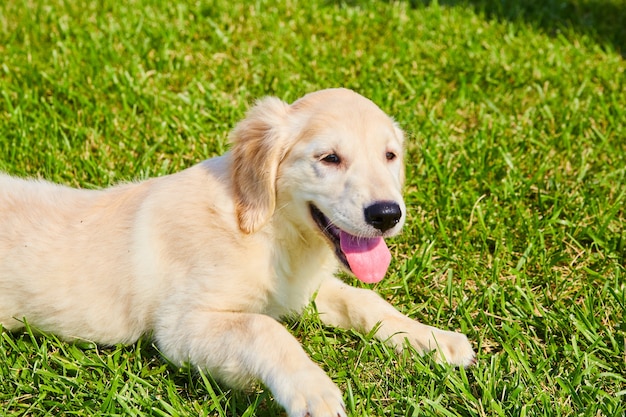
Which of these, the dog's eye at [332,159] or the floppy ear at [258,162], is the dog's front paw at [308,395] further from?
the dog's eye at [332,159]

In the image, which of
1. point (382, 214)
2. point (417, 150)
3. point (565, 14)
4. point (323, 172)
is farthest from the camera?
point (565, 14)

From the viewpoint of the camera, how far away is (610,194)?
416 cm

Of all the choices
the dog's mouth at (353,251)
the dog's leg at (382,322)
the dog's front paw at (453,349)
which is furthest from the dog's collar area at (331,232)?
the dog's front paw at (453,349)

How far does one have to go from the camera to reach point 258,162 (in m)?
2.99

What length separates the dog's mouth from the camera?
2.95 metres

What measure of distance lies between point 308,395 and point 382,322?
28.0 inches

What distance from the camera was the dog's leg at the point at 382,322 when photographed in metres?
2.99

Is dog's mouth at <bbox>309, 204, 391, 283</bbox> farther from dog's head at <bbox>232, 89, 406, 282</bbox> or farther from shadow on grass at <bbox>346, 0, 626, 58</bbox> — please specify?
shadow on grass at <bbox>346, 0, 626, 58</bbox>

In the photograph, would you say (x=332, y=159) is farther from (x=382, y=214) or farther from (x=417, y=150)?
(x=417, y=150)

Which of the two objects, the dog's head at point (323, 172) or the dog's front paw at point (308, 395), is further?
the dog's head at point (323, 172)

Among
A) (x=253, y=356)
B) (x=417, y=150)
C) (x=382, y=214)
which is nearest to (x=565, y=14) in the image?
(x=417, y=150)

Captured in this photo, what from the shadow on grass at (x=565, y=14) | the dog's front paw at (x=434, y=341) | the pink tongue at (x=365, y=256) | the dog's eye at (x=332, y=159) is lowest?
the shadow on grass at (x=565, y=14)

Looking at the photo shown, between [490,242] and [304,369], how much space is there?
1.59 meters

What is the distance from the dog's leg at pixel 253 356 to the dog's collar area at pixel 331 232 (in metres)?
0.38
